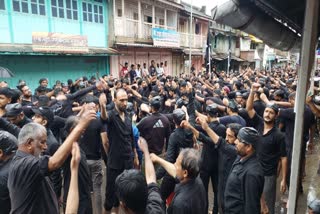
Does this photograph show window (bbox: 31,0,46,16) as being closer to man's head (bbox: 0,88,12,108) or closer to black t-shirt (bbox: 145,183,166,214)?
man's head (bbox: 0,88,12,108)

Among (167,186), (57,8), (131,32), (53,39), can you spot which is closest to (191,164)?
(167,186)

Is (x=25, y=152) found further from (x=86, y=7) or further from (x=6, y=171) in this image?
(x=86, y=7)

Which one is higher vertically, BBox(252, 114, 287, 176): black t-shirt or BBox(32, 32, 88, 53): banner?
BBox(32, 32, 88, 53): banner

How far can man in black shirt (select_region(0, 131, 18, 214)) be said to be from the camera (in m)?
2.86

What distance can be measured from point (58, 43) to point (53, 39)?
0.98ft

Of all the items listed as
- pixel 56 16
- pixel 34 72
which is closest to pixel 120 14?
pixel 56 16

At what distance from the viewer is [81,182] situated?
340 cm

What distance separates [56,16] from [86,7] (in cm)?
238

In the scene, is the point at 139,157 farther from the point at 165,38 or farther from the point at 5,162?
the point at 165,38

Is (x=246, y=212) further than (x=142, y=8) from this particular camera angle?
No

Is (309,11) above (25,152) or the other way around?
above

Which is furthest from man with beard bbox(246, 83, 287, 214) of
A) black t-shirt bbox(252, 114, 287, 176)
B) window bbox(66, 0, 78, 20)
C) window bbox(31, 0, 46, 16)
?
window bbox(66, 0, 78, 20)

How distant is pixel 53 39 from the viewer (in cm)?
1333

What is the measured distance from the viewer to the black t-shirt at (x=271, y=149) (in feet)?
14.1
